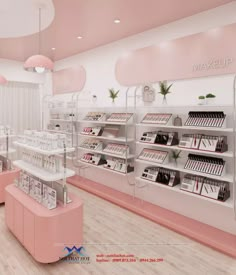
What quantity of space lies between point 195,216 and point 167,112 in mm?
1632

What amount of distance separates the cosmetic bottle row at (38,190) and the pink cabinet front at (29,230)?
18cm

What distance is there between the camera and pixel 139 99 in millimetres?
4105

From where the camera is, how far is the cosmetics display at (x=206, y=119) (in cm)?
289

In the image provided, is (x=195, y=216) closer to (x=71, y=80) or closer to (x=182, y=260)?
(x=182, y=260)

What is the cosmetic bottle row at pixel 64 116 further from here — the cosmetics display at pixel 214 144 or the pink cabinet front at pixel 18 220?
the cosmetics display at pixel 214 144

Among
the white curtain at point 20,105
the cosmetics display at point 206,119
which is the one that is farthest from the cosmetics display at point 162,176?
the white curtain at point 20,105

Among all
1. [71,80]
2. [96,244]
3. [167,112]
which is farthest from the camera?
[71,80]

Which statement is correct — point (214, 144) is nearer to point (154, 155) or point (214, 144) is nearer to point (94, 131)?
point (154, 155)

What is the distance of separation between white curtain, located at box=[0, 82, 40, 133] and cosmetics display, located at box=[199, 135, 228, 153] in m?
4.99

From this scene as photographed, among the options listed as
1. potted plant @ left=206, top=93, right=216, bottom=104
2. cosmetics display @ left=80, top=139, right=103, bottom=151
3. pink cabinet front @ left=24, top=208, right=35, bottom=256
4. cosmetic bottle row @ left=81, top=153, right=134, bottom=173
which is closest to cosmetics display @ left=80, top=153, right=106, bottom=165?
cosmetic bottle row @ left=81, top=153, right=134, bottom=173

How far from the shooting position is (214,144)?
2922 millimetres

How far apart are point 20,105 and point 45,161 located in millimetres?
4092

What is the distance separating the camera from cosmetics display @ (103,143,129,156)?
4.05m

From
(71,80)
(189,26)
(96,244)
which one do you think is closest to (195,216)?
(96,244)
